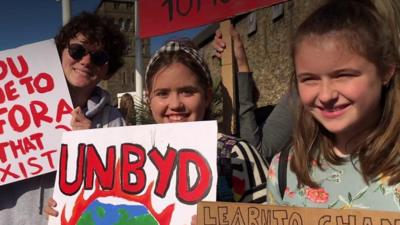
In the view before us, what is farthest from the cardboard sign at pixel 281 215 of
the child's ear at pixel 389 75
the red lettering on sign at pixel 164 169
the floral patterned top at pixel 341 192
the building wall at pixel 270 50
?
the building wall at pixel 270 50

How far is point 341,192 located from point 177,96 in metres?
0.63

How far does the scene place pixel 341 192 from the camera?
1.24m

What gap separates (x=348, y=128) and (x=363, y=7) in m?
0.31

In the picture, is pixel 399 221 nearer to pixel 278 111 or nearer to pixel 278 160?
pixel 278 160

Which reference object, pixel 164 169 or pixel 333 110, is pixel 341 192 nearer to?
pixel 333 110

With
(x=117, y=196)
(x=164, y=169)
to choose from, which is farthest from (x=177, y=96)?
(x=117, y=196)

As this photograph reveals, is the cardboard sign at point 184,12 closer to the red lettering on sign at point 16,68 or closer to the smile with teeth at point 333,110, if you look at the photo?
the red lettering on sign at point 16,68

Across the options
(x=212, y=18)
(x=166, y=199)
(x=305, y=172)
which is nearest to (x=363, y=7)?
(x=305, y=172)

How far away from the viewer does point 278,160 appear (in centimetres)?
139

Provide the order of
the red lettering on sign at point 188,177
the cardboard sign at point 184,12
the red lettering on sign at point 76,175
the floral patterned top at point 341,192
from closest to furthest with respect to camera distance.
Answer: the floral patterned top at point 341,192, the red lettering on sign at point 188,177, the red lettering on sign at point 76,175, the cardboard sign at point 184,12

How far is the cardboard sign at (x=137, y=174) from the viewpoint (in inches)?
56.3

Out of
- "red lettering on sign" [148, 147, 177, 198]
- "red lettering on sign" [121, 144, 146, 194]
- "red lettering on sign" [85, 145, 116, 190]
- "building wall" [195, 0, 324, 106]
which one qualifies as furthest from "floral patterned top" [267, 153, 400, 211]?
"building wall" [195, 0, 324, 106]

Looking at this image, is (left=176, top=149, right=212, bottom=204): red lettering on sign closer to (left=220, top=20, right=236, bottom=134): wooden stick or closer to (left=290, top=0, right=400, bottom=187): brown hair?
(left=290, top=0, right=400, bottom=187): brown hair

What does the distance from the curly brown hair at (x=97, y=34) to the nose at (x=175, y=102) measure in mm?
593
